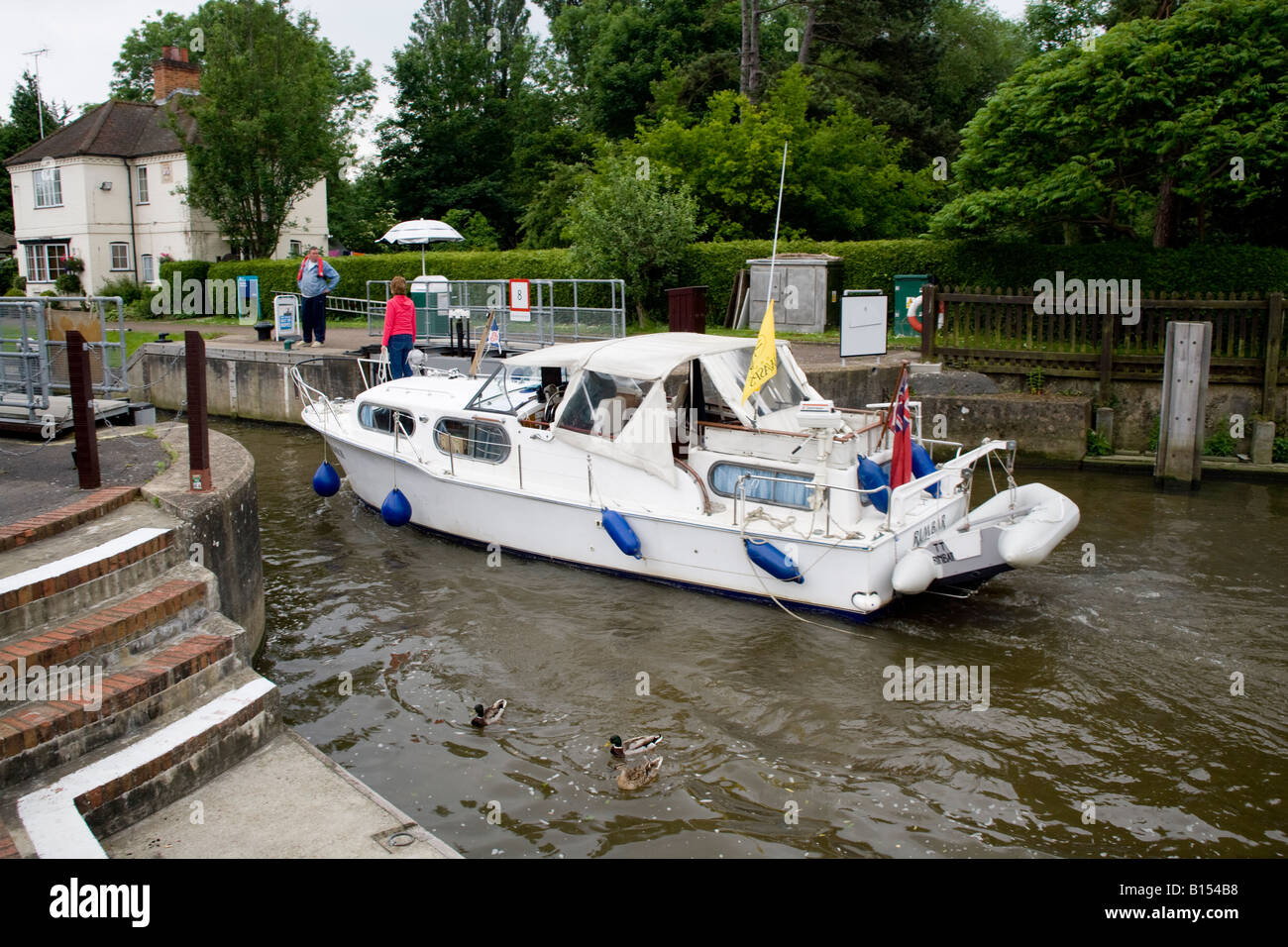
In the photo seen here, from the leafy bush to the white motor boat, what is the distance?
19.6 feet

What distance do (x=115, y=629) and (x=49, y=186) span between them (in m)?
39.3

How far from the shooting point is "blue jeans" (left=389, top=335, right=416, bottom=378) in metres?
16.0

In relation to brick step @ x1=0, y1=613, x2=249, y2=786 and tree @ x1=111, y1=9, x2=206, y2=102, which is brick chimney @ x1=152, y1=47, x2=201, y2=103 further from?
brick step @ x1=0, y1=613, x2=249, y2=786

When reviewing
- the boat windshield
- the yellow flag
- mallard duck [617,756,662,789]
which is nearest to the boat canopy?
the yellow flag

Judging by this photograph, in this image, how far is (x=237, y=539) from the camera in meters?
9.05

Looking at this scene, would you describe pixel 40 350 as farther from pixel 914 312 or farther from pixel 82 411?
pixel 914 312

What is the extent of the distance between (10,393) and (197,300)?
23.3 metres

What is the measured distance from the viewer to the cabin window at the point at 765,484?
34.9 feet

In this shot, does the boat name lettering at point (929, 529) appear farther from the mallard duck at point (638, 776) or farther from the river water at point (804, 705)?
the mallard duck at point (638, 776)

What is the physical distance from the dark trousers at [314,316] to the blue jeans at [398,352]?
5679mm

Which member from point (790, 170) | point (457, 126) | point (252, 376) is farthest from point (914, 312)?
point (457, 126)

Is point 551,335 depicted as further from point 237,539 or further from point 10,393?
point 237,539

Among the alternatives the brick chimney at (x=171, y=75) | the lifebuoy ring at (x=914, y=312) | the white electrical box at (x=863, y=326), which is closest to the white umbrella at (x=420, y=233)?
the white electrical box at (x=863, y=326)

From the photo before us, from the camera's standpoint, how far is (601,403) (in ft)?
38.3
